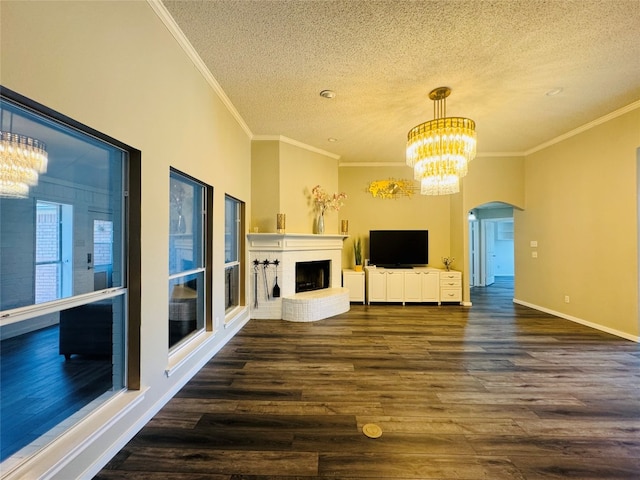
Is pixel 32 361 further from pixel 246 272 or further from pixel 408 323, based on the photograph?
pixel 408 323

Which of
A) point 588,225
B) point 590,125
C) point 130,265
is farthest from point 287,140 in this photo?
point 588,225

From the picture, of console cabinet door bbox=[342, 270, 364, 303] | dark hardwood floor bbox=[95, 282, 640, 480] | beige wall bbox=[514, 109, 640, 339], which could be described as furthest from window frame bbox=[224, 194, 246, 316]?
beige wall bbox=[514, 109, 640, 339]

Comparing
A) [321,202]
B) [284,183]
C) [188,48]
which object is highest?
[188,48]

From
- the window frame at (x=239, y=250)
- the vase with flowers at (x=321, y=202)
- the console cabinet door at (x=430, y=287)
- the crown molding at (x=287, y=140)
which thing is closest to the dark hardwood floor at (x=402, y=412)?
the window frame at (x=239, y=250)

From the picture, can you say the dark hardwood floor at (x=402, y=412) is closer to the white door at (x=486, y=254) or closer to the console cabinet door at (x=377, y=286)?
the console cabinet door at (x=377, y=286)

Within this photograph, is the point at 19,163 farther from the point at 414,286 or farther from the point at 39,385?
the point at 414,286

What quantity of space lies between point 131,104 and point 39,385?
189 cm

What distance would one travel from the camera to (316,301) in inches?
184

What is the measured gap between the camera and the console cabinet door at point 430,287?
227 inches

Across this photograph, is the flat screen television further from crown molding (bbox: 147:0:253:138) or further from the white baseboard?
crown molding (bbox: 147:0:253:138)

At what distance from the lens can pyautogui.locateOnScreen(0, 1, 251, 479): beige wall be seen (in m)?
1.26

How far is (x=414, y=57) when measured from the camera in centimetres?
268

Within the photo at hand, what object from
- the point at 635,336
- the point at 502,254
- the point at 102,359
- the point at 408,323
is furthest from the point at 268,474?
the point at 502,254

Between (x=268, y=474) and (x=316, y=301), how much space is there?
3.10m
